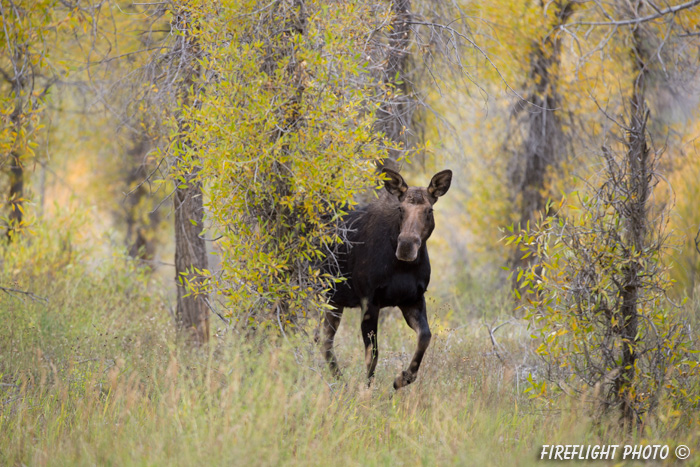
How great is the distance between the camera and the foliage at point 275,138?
6.01m

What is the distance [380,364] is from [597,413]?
2.81 meters

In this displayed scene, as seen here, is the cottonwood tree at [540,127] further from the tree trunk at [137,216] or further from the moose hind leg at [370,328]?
the tree trunk at [137,216]

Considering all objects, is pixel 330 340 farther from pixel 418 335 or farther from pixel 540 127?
pixel 540 127

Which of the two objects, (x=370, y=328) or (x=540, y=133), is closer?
(x=370, y=328)

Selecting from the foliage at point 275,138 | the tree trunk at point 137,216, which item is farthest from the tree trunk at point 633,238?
the tree trunk at point 137,216

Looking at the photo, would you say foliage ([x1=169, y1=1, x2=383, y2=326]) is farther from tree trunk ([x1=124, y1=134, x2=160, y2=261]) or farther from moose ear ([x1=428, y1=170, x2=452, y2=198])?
tree trunk ([x1=124, y1=134, x2=160, y2=261])

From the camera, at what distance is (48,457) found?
480 centimetres


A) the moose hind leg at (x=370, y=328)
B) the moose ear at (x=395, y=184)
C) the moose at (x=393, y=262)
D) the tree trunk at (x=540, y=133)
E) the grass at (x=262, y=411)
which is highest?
the tree trunk at (x=540, y=133)

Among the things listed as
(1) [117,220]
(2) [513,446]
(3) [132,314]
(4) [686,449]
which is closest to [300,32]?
(2) [513,446]

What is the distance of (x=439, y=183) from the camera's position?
23.5ft

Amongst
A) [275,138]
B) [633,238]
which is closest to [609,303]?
[633,238]

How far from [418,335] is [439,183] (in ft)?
5.13

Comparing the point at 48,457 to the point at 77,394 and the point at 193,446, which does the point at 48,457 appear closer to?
the point at 193,446
